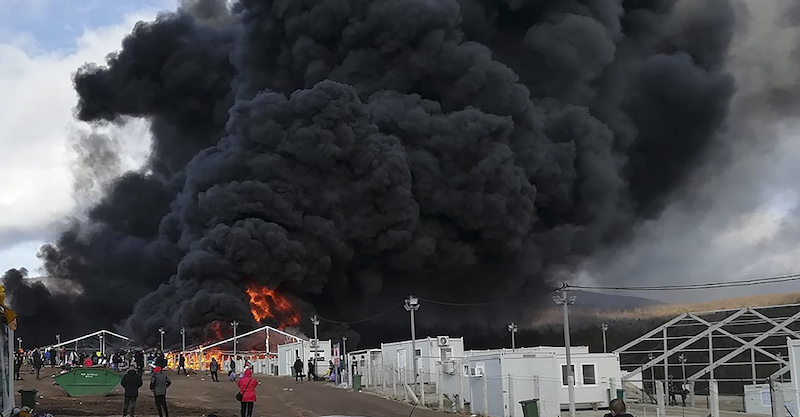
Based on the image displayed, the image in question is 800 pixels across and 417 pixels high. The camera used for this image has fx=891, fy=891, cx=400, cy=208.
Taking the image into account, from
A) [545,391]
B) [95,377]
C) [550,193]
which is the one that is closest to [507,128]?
[550,193]

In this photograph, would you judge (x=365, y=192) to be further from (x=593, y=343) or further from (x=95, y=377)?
(x=95, y=377)

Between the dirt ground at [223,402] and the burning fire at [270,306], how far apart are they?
32.4 metres

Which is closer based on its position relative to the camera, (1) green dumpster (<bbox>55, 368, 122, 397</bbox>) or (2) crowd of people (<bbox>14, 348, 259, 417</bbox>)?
(2) crowd of people (<bbox>14, 348, 259, 417</bbox>)

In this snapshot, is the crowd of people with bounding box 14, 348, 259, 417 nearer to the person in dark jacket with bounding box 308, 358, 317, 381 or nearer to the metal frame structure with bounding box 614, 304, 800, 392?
the person in dark jacket with bounding box 308, 358, 317, 381

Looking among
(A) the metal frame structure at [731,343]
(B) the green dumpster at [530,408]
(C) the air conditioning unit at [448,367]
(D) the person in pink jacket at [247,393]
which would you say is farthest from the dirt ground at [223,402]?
(A) the metal frame structure at [731,343]

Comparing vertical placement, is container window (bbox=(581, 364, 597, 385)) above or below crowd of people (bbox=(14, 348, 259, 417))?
below

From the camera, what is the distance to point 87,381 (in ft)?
108

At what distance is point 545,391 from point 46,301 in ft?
255

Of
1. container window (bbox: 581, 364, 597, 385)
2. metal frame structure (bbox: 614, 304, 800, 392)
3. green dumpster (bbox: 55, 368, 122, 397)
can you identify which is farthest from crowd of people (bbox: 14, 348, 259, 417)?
metal frame structure (bbox: 614, 304, 800, 392)

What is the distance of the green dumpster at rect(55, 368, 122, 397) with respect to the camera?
32750 millimetres

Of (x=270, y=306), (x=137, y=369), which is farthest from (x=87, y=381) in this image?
(x=270, y=306)

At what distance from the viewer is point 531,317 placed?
90.6 m

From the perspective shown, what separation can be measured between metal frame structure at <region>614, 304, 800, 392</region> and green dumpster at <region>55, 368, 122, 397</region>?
70.7 ft

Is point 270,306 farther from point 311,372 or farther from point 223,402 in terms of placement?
Result: point 223,402
